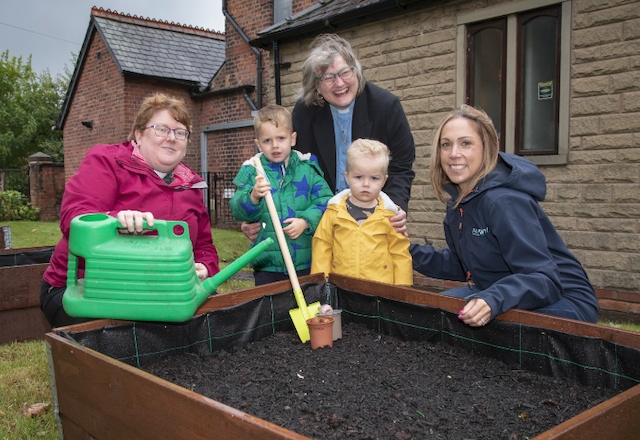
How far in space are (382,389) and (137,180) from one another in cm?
127

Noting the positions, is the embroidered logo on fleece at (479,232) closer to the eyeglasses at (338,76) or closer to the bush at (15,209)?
the eyeglasses at (338,76)

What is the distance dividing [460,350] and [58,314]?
158 centimetres

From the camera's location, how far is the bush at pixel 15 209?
14.3 meters

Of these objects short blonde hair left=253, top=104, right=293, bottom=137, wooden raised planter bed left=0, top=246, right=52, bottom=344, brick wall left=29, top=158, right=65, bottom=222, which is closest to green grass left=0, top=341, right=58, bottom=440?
wooden raised planter bed left=0, top=246, right=52, bottom=344

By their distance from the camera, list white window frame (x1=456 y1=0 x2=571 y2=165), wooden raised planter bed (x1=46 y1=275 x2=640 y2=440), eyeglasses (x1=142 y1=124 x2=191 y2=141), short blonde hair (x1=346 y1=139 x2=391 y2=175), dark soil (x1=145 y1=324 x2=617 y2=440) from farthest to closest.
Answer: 1. white window frame (x1=456 y1=0 x2=571 y2=165)
2. short blonde hair (x1=346 y1=139 x2=391 y2=175)
3. eyeglasses (x1=142 y1=124 x2=191 y2=141)
4. dark soil (x1=145 y1=324 x2=617 y2=440)
5. wooden raised planter bed (x1=46 y1=275 x2=640 y2=440)

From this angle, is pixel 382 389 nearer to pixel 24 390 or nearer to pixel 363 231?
pixel 363 231

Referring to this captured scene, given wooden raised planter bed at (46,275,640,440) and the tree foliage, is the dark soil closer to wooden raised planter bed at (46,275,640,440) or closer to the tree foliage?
wooden raised planter bed at (46,275,640,440)

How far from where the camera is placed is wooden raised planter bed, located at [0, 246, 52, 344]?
351cm

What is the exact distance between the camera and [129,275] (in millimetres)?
1577

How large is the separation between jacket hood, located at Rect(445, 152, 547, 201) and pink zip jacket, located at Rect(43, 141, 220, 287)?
1176mm

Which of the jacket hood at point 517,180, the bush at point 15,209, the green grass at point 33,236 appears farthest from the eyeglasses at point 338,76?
the bush at point 15,209

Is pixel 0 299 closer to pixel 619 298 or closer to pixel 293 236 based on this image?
pixel 293 236

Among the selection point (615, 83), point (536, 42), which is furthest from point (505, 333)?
point (536, 42)

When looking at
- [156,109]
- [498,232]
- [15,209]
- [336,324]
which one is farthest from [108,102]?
[498,232]
